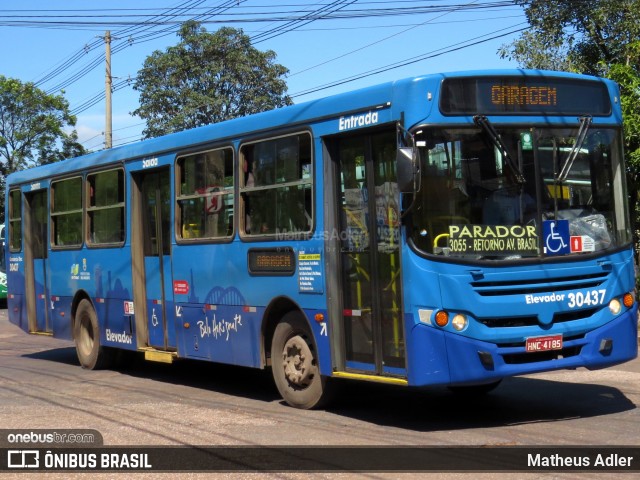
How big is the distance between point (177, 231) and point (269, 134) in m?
2.37

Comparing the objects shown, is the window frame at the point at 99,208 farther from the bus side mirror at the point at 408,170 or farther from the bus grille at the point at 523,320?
the bus grille at the point at 523,320

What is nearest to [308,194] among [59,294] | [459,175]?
[459,175]

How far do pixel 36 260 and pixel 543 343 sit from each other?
1029cm

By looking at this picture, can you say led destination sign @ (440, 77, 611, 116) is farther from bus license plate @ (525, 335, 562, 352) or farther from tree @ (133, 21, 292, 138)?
tree @ (133, 21, 292, 138)

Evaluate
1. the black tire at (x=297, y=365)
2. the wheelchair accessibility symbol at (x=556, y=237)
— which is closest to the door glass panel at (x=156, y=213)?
the black tire at (x=297, y=365)

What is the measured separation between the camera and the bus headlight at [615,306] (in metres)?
9.05

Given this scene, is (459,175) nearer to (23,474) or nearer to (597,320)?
(597,320)

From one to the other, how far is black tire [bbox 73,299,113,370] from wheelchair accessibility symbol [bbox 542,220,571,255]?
797 centimetres

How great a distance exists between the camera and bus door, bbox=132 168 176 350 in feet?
41.7

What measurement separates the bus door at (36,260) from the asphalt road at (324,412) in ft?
7.69

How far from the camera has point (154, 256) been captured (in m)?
13.1

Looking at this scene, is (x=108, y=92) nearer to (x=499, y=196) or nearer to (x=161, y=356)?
(x=161, y=356)

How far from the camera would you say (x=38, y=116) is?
50.1 metres
